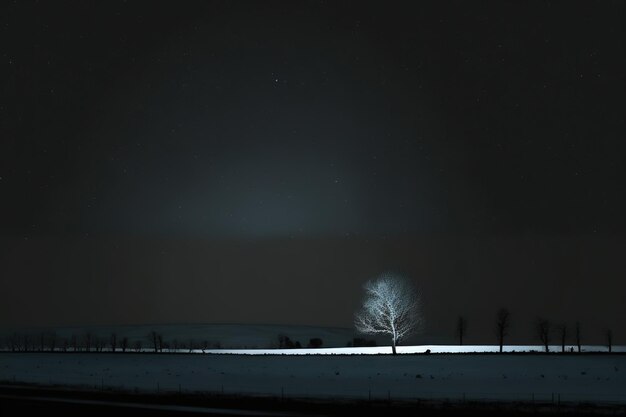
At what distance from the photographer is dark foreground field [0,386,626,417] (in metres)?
40.7

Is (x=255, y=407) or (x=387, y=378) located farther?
(x=387, y=378)

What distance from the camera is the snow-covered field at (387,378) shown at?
168 feet

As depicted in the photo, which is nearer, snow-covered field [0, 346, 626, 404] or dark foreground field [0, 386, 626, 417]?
dark foreground field [0, 386, 626, 417]

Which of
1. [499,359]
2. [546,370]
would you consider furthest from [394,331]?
[546,370]

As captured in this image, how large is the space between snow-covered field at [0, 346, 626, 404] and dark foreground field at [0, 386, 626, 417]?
382cm

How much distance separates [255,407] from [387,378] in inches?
819

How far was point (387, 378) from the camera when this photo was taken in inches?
2480

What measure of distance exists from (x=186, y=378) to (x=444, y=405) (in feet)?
98.2

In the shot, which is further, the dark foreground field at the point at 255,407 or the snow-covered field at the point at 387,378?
the snow-covered field at the point at 387,378

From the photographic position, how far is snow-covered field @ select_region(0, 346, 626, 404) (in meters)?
51.2

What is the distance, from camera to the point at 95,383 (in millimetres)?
66250

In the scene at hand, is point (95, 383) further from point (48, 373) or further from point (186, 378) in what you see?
point (48, 373)

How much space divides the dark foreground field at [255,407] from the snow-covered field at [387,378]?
12.5ft

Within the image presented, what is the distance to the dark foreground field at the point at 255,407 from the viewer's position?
1602 inches
